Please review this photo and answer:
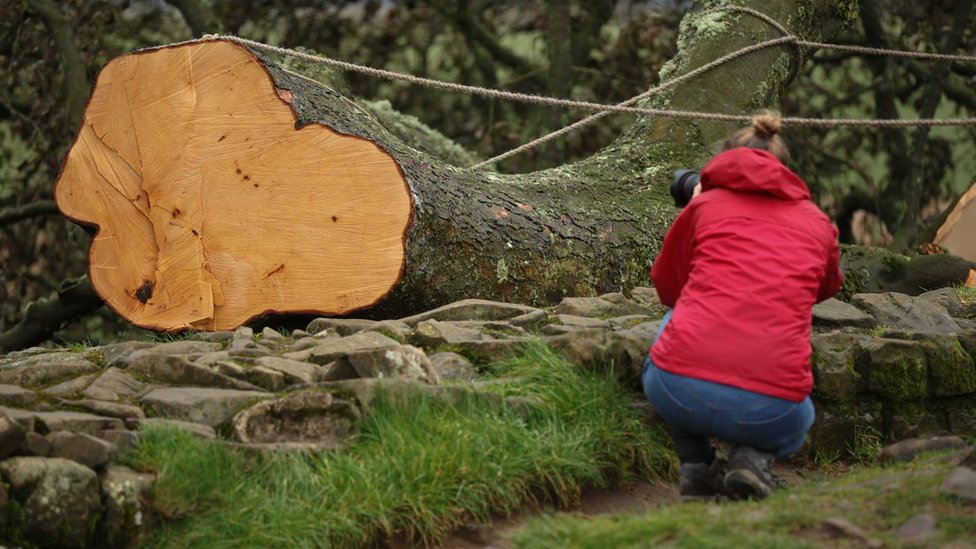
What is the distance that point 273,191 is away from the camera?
4930 millimetres

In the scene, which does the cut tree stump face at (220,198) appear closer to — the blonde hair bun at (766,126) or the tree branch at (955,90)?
the blonde hair bun at (766,126)

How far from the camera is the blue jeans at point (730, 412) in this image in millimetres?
3502

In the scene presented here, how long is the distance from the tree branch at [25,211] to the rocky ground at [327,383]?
3.47 m

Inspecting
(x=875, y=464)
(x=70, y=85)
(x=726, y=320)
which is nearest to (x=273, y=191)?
(x=726, y=320)

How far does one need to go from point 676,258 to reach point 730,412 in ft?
1.77

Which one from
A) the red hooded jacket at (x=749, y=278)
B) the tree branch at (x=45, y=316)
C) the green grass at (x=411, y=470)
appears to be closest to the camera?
the green grass at (x=411, y=470)

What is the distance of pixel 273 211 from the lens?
16.2ft

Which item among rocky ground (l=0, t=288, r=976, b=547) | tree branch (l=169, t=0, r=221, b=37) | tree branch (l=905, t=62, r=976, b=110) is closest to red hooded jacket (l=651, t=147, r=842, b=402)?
rocky ground (l=0, t=288, r=976, b=547)

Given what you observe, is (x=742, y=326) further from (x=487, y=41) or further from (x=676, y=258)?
(x=487, y=41)

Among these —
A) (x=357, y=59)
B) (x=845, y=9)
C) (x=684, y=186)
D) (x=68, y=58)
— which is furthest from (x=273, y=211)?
(x=357, y=59)

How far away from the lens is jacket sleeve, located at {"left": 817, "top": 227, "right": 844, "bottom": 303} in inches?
148

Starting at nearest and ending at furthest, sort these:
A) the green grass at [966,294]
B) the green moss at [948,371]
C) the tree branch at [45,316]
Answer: the green moss at [948,371] < the green grass at [966,294] < the tree branch at [45,316]

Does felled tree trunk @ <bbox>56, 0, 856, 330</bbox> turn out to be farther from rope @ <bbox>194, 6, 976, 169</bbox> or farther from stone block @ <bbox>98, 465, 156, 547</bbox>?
stone block @ <bbox>98, 465, 156, 547</bbox>

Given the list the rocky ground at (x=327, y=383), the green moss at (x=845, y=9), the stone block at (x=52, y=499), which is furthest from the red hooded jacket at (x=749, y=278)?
the green moss at (x=845, y=9)
